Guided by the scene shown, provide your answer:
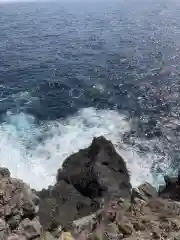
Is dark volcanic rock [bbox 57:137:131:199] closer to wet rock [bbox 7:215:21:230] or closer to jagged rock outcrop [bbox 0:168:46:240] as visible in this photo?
jagged rock outcrop [bbox 0:168:46:240]

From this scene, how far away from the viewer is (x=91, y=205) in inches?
1217

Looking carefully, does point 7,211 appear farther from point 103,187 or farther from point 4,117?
point 4,117

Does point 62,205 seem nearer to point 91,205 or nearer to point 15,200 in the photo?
point 91,205

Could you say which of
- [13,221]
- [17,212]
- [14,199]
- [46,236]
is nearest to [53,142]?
[14,199]

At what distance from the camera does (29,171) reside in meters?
38.1

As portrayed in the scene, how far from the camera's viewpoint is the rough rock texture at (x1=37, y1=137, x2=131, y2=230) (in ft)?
96.4

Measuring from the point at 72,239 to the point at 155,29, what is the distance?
9144 centimetres

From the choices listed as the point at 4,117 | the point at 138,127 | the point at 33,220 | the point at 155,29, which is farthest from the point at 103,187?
the point at 155,29

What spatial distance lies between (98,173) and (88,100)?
23.8m

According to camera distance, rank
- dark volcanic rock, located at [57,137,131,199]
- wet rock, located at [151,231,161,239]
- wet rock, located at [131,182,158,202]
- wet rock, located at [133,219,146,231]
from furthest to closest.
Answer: dark volcanic rock, located at [57,137,131,199]
wet rock, located at [131,182,158,202]
wet rock, located at [133,219,146,231]
wet rock, located at [151,231,161,239]

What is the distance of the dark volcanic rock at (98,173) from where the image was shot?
3269cm

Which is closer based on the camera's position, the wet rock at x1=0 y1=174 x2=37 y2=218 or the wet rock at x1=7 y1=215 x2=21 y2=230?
the wet rock at x1=7 y1=215 x2=21 y2=230

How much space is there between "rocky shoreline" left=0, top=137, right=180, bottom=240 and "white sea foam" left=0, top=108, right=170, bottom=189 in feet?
10.9

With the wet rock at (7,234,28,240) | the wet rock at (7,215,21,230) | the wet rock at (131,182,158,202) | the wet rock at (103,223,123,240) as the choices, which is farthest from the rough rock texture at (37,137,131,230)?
the wet rock at (103,223,123,240)
